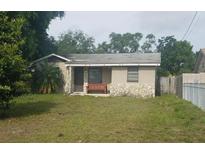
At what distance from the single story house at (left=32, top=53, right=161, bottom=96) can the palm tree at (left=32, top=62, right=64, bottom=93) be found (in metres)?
0.77

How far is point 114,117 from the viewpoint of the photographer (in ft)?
37.3

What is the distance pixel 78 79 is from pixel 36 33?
226 inches

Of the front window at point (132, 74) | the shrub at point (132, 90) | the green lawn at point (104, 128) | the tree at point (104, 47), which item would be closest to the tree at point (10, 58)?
the green lawn at point (104, 128)

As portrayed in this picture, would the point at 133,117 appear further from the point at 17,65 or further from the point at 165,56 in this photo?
the point at 165,56

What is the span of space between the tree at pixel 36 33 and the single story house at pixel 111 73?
5.03ft

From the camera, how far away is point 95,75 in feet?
80.4

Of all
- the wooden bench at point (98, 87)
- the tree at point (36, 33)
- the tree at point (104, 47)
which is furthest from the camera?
the tree at point (104, 47)

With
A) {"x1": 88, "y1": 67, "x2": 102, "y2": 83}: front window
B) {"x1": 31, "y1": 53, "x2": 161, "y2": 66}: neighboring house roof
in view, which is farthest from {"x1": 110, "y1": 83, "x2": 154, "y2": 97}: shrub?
{"x1": 88, "y1": 67, "x2": 102, "y2": 83}: front window

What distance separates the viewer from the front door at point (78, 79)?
25.0 metres

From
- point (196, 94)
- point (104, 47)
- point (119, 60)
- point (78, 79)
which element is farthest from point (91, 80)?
point (104, 47)

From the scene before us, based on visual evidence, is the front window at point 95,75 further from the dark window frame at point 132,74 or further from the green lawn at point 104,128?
the green lawn at point 104,128

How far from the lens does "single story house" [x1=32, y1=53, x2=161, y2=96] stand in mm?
22281

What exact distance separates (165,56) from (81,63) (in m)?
25.1
